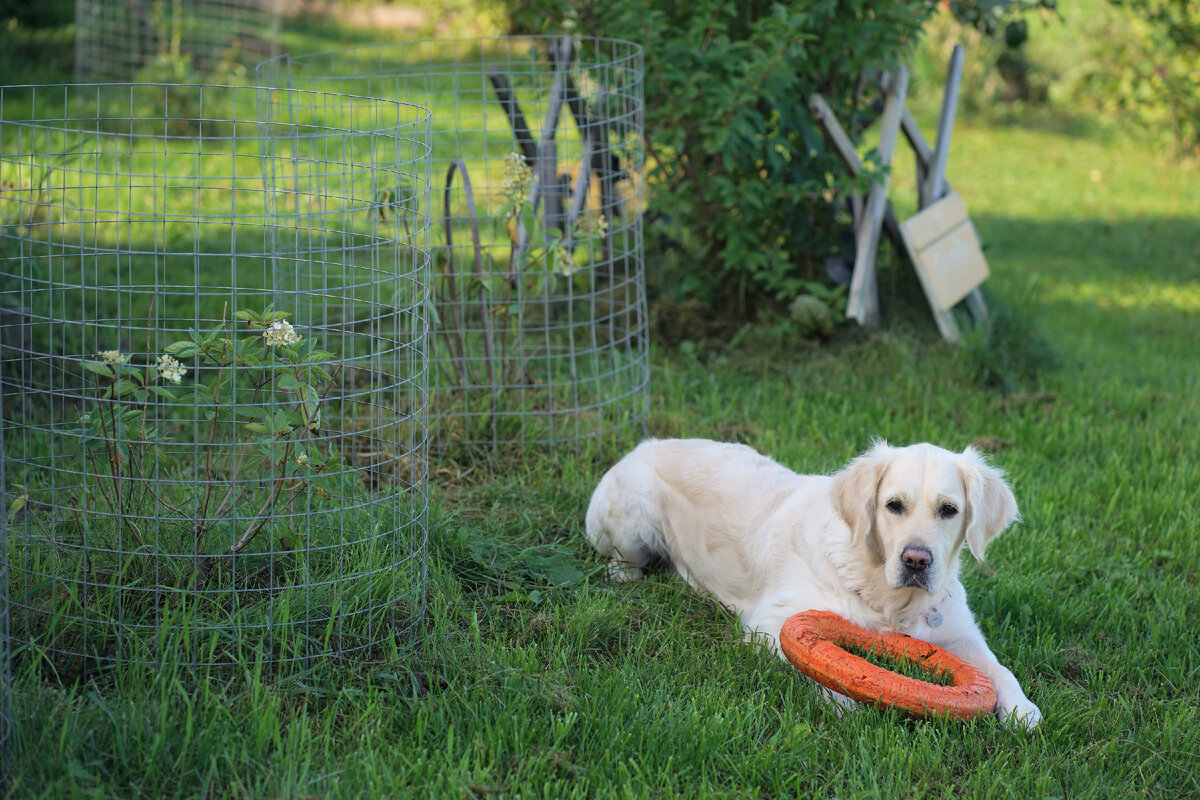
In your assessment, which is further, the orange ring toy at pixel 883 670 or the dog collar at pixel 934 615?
the dog collar at pixel 934 615

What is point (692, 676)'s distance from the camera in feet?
10.4

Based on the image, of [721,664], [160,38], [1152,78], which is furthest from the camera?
[1152,78]

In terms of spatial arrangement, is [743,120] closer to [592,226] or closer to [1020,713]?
[592,226]

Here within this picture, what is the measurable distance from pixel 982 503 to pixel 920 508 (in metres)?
0.22

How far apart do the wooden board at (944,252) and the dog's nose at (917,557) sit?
3.42m

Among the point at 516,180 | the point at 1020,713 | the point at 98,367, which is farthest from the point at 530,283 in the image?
the point at 1020,713

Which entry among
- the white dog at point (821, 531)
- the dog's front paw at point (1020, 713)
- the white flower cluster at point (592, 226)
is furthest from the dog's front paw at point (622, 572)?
the white flower cluster at point (592, 226)

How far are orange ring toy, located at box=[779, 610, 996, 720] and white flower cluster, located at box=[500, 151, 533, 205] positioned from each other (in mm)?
2160

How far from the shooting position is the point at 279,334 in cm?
287

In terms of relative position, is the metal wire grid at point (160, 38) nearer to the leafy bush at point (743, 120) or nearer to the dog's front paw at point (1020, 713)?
the leafy bush at point (743, 120)

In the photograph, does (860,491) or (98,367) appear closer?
(98,367)

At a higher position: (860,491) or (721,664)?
(860,491)

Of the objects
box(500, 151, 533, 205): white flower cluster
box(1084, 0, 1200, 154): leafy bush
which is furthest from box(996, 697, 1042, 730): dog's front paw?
box(1084, 0, 1200, 154): leafy bush

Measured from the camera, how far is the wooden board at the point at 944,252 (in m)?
6.23
